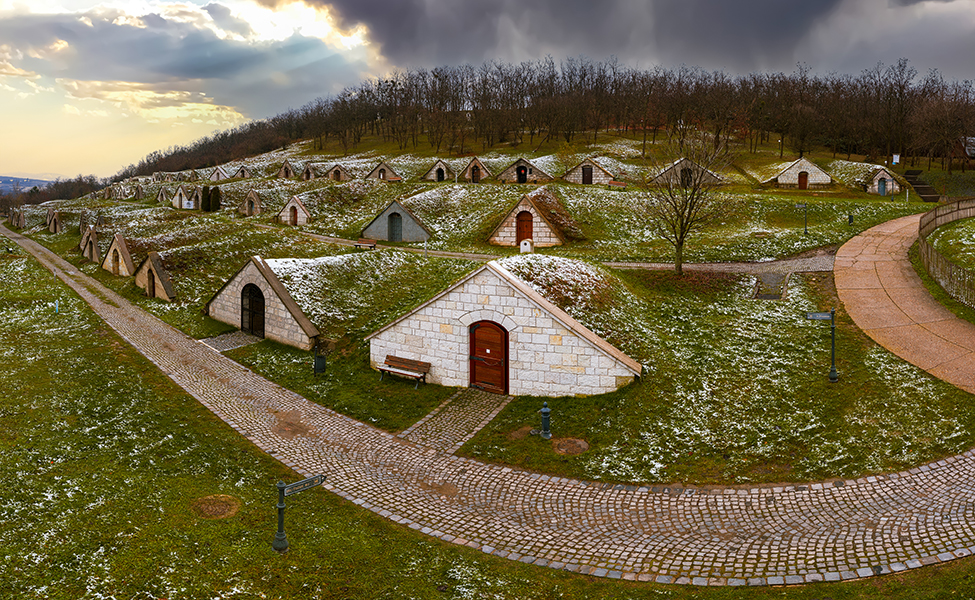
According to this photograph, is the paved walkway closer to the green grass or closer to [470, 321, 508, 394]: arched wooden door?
the green grass

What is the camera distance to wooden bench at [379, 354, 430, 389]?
75.8 ft

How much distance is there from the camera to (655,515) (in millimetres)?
14977

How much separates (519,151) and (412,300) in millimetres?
73664

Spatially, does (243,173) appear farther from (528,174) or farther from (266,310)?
(266,310)

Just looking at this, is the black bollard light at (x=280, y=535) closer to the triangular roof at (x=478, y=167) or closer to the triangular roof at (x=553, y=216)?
the triangular roof at (x=553, y=216)

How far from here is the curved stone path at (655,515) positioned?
1250 centimetres

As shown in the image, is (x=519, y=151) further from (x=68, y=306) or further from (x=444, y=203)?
(x=68, y=306)

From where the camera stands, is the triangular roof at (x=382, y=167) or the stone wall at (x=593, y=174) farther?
the triangular roof at (x=382, y=167)

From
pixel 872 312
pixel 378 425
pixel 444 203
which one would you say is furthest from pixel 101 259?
pixel 872 312

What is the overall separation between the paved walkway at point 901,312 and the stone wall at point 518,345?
417 inches

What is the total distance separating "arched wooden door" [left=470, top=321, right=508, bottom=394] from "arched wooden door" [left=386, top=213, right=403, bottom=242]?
1238 inches

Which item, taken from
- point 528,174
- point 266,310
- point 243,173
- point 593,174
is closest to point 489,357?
point 266,310

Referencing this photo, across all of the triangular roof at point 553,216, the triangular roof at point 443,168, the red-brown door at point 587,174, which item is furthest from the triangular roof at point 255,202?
the red-brown door at point 587,174

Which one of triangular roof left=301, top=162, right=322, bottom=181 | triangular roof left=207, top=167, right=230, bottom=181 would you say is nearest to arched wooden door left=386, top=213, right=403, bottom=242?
triangular roof left=301, top=162, right=322, bottom=181
